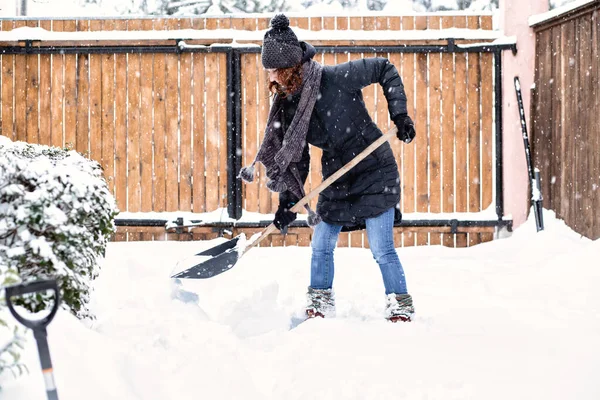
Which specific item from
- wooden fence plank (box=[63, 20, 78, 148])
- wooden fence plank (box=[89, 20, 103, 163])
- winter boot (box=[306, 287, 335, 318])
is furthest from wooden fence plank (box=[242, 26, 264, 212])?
winter boot (box=[306, 287, 335, 318])

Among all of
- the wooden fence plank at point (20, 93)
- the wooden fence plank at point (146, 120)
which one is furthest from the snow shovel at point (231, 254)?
the wooden fence plank at point (20, 93)

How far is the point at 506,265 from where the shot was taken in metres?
4.85

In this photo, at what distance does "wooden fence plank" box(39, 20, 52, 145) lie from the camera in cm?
585

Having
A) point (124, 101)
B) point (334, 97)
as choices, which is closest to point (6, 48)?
point (124, 101)

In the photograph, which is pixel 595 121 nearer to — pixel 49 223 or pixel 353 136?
pixel 353 136

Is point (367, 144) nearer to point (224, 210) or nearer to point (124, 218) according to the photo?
point (224, 210)

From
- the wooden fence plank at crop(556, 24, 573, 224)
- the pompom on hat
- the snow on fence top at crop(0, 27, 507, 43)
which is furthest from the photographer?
the snow on fence top at crop(0, 27, 507, 43)

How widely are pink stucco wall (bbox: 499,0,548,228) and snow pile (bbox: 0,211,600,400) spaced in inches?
46.8

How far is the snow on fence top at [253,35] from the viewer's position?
5766 millimetres

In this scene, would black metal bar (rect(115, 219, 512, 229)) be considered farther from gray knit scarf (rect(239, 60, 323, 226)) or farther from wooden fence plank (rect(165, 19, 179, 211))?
gray knit scarf (rect(239, 60, 323, 226))

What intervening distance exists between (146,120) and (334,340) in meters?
3.85

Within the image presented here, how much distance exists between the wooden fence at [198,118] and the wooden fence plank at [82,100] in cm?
1

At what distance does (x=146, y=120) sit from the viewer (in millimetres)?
5871

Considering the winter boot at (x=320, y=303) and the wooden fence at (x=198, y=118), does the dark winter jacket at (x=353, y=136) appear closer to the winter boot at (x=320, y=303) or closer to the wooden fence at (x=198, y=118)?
the winter boot at (x=320, y=303)
